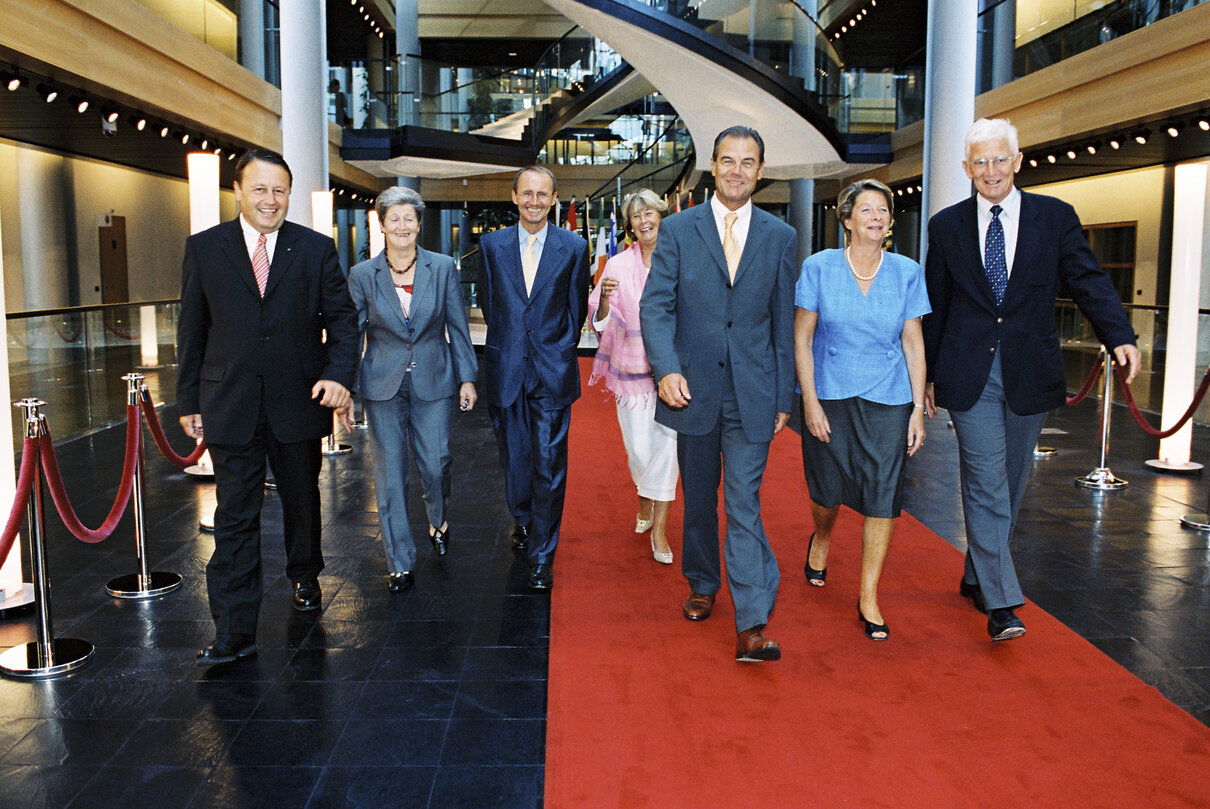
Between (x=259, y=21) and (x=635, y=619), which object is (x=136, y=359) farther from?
(x=635, y=619)

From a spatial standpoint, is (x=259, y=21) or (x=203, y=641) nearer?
(x=203, y=641)

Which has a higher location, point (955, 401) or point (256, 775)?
point (955, 401)

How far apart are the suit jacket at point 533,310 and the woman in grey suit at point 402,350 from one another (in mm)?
152

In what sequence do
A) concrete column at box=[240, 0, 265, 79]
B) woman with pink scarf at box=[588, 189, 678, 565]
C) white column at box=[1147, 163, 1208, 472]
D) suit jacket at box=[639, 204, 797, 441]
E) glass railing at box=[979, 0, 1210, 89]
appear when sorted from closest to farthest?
suit jacket at box=[639, 204, 797, 441] → woman with pink scarf at box=[588, 189, 678, 565] → white column at box=[1147, 163, 1208, 472] → glass railing at box=[979, 0, 1210, 89] → concrete column at box=[240, 0, 265, 79]

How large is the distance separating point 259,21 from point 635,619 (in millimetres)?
11977

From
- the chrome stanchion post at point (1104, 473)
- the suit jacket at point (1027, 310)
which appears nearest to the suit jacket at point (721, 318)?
the suit jacket at point (1027, 310)

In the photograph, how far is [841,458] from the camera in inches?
140

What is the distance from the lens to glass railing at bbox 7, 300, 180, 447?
759cm

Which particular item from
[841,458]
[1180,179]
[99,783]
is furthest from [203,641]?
[1180,179]

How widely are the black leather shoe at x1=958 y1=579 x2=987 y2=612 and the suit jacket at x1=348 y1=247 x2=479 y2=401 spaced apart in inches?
86.8

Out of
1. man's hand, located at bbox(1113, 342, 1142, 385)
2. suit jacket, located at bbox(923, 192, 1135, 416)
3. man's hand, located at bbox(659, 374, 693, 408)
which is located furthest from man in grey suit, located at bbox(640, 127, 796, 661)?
man's hand, located at bbox(1113, 342, 1142, 385)

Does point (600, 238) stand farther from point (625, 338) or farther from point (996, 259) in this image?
point (996, 259)

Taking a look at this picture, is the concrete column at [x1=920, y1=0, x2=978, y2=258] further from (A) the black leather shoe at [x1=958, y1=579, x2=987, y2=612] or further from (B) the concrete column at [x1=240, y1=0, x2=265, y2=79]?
(B) the concrete column at [x1=240, y1=0, x2=265, y2=79]

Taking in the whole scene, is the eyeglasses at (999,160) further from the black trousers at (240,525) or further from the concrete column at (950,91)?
the concrete column at (950,91)
